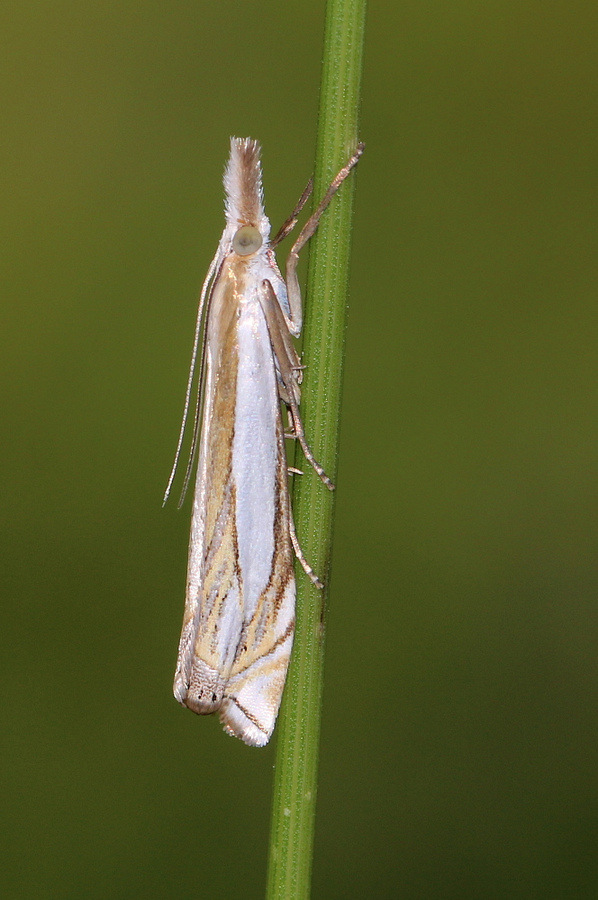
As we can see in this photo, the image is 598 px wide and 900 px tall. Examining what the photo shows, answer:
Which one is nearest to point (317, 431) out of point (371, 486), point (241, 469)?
point (241, 469)

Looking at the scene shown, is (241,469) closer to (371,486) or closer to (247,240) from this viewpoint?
(247,240)

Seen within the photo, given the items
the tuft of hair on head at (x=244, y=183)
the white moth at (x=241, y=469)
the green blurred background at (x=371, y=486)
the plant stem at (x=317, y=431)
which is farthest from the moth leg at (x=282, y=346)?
the green blurred background at (x=371, y=486)

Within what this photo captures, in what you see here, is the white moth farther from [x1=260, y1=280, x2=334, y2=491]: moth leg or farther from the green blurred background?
the green blurred background

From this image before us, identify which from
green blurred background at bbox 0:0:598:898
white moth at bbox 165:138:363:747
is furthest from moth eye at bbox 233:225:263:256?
green blurred background at bbox 0:0:598:898

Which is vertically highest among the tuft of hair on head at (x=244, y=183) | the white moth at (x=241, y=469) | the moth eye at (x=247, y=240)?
the tuft of hair on head at (x=244, y=183)

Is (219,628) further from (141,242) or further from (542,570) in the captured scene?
(141,242)

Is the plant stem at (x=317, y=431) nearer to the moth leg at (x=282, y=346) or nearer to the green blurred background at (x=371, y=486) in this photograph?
the moth leg at (x=282, y=346)
